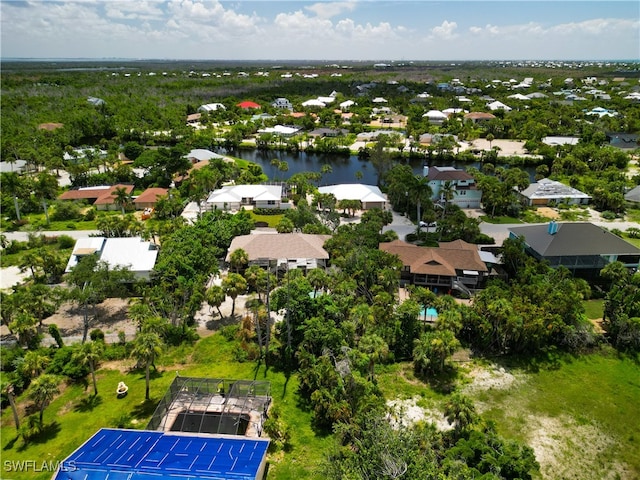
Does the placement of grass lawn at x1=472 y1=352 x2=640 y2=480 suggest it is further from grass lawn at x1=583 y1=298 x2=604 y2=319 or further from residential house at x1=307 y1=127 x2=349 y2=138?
residential house at x1=307 y1=127 x2=349 y2=138

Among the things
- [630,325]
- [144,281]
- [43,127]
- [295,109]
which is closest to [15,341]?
[144,281]

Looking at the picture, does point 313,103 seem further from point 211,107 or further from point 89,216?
point 89,216

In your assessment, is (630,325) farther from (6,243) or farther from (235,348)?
(6,243)

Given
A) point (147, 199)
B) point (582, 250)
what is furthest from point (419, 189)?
point (147, 199)

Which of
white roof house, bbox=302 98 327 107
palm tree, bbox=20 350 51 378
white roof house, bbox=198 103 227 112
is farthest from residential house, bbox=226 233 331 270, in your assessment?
white roof house, bbox=302 98 327 107

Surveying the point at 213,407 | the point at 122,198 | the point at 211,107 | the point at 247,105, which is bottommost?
the point at 213,407
